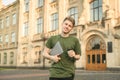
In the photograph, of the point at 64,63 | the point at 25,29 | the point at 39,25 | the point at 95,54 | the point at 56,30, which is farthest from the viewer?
the point at 25,29

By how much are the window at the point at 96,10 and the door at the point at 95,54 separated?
2.32 meters

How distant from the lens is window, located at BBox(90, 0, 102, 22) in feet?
103

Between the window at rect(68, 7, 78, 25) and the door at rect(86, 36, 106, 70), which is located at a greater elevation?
the window at rect(68, 7, 78, 25)

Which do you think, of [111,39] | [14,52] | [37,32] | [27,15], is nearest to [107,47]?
[111,39]

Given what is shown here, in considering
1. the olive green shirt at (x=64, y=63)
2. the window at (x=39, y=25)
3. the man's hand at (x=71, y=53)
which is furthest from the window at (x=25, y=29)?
the man's hand at (x=71, y=53)

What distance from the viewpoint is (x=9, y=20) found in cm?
5391

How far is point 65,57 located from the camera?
4.29 m

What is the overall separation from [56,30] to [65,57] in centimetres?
3344

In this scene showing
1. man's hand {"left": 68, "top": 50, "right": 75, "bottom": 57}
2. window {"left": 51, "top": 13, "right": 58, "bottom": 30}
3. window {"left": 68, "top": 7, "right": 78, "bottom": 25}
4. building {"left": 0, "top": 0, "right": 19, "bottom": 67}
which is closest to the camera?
man's hand {"left": 68, "top": 50, "right": 75, "bottom": 57}

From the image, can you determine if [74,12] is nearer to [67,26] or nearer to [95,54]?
[95,54]

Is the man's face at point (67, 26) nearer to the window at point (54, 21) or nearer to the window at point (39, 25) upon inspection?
the window at point (54, 21)

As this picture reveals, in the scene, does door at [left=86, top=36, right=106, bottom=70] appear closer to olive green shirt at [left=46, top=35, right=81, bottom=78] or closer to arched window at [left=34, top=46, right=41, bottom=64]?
arched window at [left=34, top=46, right=41, bottom=64]

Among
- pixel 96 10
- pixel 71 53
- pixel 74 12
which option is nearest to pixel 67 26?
pixel 71 53

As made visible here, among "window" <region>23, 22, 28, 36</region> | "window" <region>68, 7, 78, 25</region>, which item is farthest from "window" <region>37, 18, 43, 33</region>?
"window" <region>68, 7, 78, 25</region>
